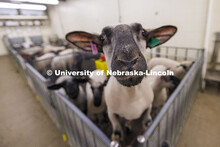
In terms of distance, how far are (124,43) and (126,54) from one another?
0.04 m

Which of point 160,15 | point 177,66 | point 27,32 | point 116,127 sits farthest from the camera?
point 27,32

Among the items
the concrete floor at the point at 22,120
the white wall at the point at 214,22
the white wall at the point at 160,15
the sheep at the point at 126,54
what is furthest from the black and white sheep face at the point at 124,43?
the white wall at the point at 214,22

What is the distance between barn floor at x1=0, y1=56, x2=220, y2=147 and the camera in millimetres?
990

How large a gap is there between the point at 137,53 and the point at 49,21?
7.80 m

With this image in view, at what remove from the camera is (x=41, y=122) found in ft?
5.17

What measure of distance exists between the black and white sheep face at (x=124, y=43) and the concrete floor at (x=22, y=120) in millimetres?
790

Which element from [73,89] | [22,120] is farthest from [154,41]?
[22,120]

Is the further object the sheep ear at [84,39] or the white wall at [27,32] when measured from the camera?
the white wall at [27,32]

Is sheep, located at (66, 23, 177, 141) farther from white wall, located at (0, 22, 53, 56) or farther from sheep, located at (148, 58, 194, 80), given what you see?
white wall, located at (0, 22, 53, 56)

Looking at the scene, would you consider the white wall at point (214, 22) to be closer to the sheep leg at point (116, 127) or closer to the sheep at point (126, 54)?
the sheep at point (126, 54)

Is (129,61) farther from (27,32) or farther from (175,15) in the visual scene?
(27,32)

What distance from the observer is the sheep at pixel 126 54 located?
329 millimetres

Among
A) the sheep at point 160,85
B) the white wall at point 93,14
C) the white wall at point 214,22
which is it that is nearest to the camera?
the white wall at point 93,14

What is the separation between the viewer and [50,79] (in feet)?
3.74
